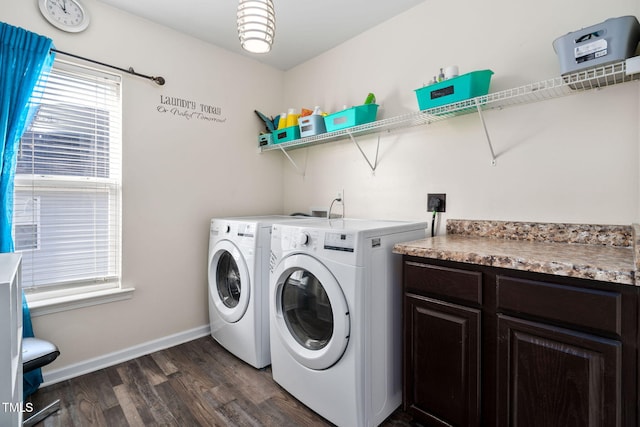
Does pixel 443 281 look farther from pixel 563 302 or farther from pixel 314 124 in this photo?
pixel 314 124

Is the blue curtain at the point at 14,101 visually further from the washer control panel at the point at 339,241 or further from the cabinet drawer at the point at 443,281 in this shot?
the cabinet drawer at the point at 443,281

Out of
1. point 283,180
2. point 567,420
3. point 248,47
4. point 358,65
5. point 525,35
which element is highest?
point 358,65

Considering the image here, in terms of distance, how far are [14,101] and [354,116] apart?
189 cm

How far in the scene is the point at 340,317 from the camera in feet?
4.45

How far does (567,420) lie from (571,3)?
1742mm

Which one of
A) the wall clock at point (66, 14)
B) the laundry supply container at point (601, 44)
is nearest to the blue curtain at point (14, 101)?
the wall clock at point (66, 14)

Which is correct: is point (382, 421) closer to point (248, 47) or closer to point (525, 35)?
point (248, 47)

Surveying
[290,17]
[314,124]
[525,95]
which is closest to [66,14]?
[290,17]

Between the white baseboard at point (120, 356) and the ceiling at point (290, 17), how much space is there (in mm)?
2298

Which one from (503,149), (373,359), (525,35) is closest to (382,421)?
(373,359)

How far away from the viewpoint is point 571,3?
4.60 ft

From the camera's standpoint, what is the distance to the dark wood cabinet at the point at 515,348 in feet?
2.99

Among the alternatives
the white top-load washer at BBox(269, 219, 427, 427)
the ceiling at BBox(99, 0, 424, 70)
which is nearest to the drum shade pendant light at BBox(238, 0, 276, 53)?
the white top-load washer at BBox(269, 219, 427, 427)

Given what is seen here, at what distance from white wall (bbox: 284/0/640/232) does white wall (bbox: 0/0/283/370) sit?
876 mm
